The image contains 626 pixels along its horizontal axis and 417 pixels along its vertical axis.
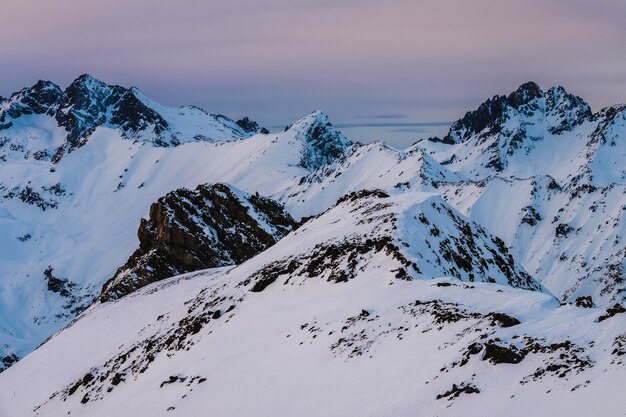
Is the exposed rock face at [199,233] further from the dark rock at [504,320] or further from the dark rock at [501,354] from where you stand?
the dark rock at [501,354]

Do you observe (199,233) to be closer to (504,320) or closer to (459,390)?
(504,320)

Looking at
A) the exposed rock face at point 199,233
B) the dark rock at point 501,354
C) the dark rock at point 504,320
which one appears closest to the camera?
the dark rock at point 501,354

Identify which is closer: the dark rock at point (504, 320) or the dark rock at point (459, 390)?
the dark rock at point (459, 390)

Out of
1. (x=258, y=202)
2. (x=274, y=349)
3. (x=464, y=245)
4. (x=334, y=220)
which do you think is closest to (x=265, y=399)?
(x=274, y=349)

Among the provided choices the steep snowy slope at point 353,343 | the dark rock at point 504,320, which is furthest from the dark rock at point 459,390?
the dark rock at point 504,320

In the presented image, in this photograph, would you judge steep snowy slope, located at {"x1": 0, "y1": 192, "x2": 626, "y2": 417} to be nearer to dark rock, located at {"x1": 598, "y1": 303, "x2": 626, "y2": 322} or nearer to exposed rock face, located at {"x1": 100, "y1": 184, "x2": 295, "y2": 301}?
dark rock, located at {"x1": 598, "y1": 303, "x2": 626, "y2": 322}

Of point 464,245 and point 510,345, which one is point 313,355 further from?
point 464,245
